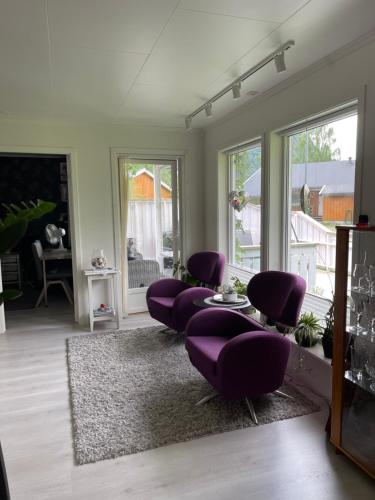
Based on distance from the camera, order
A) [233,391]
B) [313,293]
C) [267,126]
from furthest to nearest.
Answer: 1. [267,126]
2. [313,293]
3. [233,391]

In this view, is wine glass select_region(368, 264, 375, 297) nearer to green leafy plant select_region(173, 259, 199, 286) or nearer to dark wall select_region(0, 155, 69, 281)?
green leafy plant select_region(173, 259, 199, 286)

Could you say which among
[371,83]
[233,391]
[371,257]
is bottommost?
[233,391]

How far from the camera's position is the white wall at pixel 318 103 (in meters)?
2.39

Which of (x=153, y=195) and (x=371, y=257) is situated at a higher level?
(x=153, y=195)

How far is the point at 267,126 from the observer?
11.6 feet

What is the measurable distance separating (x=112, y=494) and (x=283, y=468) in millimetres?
952

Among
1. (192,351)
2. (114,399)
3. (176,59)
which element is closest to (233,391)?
(192,351)

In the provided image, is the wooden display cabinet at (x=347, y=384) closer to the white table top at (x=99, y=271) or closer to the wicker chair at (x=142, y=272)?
the white table top at (x=99, y=271)

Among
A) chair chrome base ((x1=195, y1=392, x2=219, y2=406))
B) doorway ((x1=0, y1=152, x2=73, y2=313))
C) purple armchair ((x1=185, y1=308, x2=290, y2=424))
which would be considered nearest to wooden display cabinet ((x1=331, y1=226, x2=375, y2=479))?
purple armchair ((x1=185, y1=308, x2=290, y2=424))

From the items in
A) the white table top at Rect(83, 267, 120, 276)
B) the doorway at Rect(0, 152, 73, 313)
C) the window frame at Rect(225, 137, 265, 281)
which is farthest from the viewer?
the doorway at Rect(0, 152, 73, 313)

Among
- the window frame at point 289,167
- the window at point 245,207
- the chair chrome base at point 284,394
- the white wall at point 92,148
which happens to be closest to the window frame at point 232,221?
the window at point 245,207

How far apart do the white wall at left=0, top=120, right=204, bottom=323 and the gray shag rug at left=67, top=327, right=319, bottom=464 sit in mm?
1549

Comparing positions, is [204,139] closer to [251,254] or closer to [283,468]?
[251,254]

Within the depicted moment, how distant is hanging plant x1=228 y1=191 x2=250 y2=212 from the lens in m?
4.23
